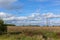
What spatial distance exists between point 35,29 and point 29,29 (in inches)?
34.6

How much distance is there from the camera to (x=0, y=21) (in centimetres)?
3588

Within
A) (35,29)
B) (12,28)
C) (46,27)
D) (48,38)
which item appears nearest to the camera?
(48,38)

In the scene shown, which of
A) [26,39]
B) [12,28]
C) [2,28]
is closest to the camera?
[26,39]

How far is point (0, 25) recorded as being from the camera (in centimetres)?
3469

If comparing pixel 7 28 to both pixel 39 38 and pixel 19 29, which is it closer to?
pixel 19 29

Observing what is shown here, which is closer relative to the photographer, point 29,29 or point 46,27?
point 46,27

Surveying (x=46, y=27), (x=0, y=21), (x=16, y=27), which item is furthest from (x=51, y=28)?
(x=0, y=21)

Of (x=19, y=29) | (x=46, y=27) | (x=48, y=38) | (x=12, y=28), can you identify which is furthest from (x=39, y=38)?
(x=12, y=28)

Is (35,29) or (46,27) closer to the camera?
(46,27)

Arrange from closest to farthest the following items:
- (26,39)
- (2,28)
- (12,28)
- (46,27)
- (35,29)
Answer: (26,39)
(46,27)
(35,29)
(12,28)
(2,28)

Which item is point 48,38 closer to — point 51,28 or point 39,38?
point 39,38

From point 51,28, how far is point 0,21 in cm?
1192

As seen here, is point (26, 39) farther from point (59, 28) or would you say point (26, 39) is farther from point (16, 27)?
point (16, 27)

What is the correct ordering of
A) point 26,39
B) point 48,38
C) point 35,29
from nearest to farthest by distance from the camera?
point 26,39, point 48,38, point 35,29
